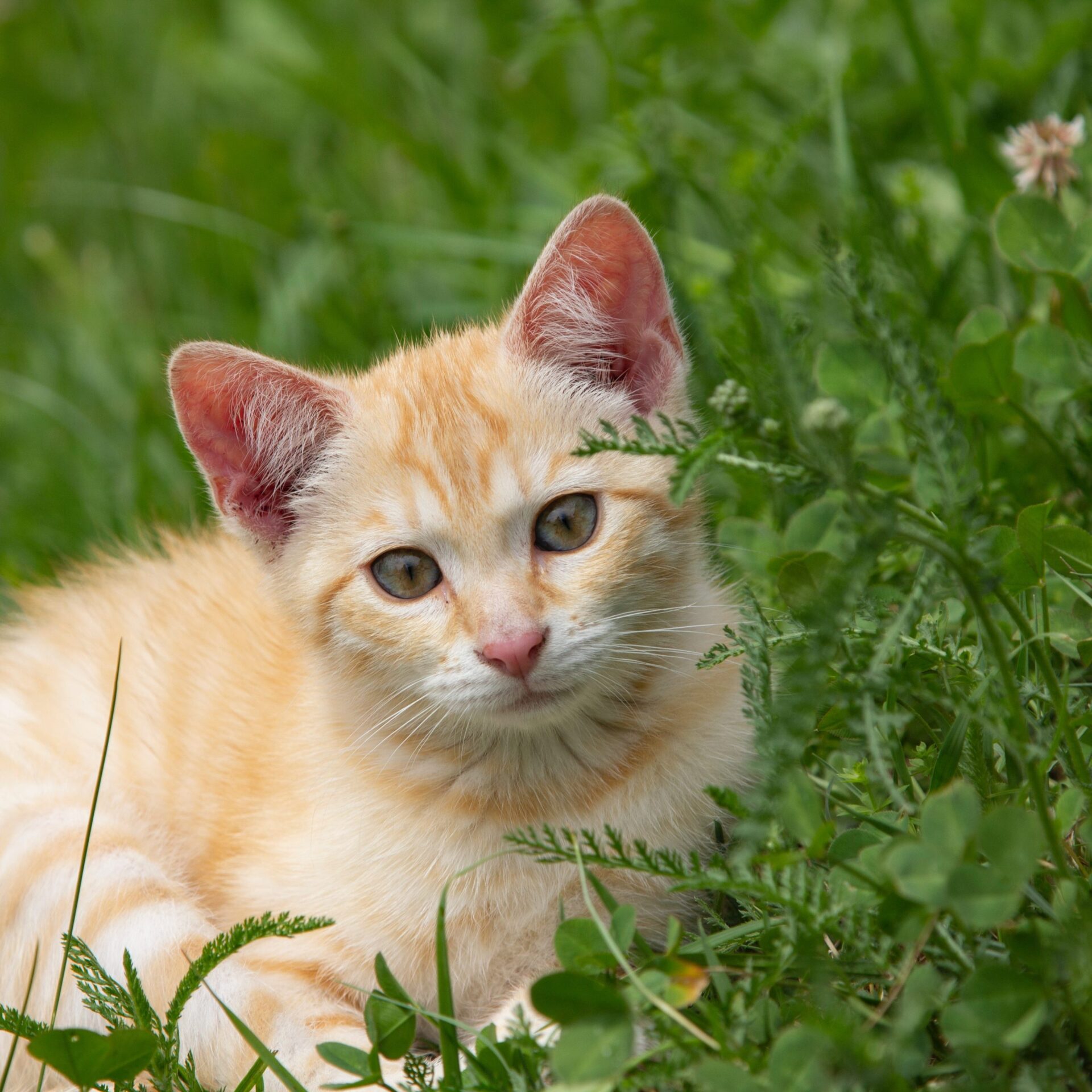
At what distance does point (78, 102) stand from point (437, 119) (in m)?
1.80

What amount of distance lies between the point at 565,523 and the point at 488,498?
4.9 inches

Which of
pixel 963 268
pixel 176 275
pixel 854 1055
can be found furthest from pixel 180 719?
pixel 176 275

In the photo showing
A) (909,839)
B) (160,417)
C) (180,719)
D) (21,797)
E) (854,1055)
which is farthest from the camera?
(160,417)

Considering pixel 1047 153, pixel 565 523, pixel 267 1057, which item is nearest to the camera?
pixel 267 1057

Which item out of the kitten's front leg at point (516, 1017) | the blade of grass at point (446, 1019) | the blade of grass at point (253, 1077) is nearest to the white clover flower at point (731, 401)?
the blade of grass at point (446, 1019)

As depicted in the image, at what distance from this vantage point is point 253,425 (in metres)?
1.82

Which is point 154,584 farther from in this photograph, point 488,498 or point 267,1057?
point 267,1057

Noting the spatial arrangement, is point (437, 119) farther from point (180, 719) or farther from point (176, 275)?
point (180, 719)

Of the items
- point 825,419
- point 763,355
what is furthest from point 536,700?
point 825,419

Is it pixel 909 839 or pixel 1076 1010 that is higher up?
pixel 909 839

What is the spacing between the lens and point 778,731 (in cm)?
104

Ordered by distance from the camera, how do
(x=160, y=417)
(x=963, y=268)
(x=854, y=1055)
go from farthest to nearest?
(x=160, y=417) → (x=963, y=268) → (x=854, y=1055)

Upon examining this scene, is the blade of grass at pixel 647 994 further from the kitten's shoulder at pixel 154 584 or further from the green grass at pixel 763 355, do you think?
the kitten's shoulder at pixel 154 584

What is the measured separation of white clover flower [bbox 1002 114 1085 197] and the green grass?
12 centimetres
